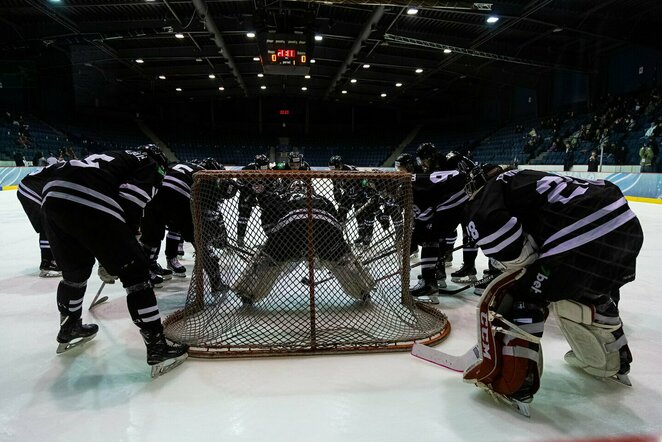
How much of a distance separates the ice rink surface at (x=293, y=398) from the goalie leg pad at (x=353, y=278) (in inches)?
23.5

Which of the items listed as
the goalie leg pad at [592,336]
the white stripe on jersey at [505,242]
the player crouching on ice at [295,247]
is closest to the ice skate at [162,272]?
the player crouching on ice at [295,247]

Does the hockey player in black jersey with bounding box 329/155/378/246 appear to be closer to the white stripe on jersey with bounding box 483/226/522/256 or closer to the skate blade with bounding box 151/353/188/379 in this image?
the white stripe on jersey with bounding box 483/226/522/256

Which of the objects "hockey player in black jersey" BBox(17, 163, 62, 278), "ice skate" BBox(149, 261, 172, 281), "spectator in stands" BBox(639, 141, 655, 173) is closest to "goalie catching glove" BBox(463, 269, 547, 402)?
"ice skate" BBox(149, 261, 172, 281)

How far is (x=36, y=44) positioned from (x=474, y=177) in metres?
16.0

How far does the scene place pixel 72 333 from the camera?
2084mm

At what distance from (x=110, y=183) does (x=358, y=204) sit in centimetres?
148

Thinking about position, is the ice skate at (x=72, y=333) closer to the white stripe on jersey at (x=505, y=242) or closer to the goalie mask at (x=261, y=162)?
the white stripe on jersey at (x=505, y=242)

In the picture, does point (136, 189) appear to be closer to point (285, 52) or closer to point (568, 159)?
point (285, 52)

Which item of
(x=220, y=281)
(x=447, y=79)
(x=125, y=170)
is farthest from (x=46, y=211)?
(x=447, y=79)

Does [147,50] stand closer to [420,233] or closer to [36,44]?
[36,44]

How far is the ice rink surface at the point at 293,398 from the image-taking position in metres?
1.43

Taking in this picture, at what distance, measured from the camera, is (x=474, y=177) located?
5.79 ft

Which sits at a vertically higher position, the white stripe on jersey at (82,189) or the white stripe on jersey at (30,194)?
the white stripe on jersey at (82,189)

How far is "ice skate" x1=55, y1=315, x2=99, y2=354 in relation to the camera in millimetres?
2053
